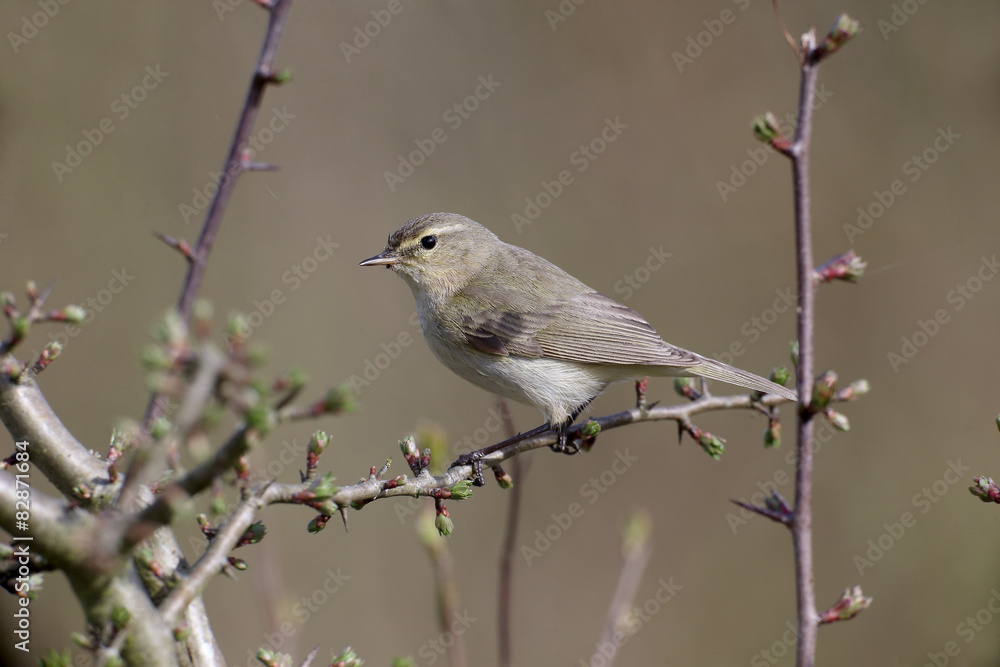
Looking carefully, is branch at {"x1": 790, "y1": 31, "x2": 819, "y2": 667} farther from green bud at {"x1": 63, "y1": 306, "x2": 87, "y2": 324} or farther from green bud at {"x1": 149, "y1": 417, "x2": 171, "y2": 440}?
green bud at {"x1": 63, "y1": 306, "x2": 87, "y2": 324}

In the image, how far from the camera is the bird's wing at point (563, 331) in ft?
13.4

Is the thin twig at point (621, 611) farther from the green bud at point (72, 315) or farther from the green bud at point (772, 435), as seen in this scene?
the green bud at point (72, 315)

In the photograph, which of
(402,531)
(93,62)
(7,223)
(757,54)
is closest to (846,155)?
(757,54)

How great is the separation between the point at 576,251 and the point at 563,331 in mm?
2458

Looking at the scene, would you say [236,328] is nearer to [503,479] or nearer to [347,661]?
[347,661]

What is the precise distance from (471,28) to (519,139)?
3.36ft

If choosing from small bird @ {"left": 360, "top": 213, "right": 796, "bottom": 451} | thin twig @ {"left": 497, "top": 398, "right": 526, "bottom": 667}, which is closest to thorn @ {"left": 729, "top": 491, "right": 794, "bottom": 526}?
thin twig @ {"left": 497, "top": 398, "right": 526, "bottom": 667}

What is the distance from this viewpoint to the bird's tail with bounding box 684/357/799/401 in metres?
3.37

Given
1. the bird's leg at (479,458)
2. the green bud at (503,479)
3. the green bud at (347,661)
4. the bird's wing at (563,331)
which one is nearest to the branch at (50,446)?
the green bud at (347,661)

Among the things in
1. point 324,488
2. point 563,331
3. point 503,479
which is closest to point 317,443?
point 324,488

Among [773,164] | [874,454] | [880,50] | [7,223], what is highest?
[880,50]

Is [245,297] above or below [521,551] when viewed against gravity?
above

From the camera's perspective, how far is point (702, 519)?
A: 612 centimetres

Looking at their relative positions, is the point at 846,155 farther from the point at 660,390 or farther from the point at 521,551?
the point at 521,551
